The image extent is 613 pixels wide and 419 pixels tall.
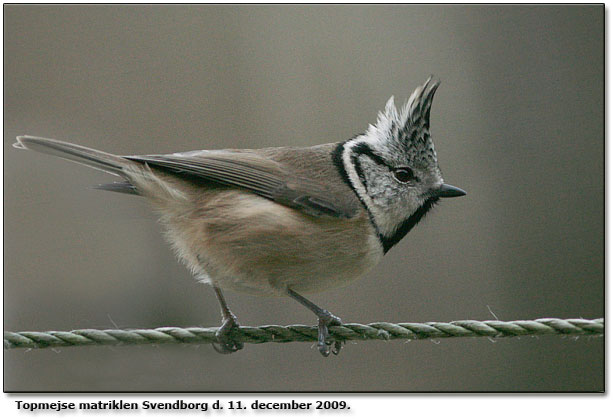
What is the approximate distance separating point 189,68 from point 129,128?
1071mm

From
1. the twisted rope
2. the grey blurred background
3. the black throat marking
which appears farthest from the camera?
the grey blurred background

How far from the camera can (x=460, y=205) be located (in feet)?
23.6

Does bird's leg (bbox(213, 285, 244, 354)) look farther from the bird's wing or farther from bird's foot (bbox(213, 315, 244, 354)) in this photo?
the bird's wing

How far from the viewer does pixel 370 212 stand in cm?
355

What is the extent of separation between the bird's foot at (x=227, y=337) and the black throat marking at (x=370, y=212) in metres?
0.90

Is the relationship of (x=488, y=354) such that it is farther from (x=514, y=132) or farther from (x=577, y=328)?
(x=577, y=328)

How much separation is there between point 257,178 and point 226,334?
84 centimetres

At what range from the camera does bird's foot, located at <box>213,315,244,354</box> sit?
351 cm

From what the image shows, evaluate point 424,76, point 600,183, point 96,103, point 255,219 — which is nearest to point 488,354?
point 600,183

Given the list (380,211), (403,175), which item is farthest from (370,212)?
(403,175)

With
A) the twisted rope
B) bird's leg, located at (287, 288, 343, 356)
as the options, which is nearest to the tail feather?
the twisted rope

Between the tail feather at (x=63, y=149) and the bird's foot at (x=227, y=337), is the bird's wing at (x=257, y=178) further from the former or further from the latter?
the bird's foot at (x=227, y=337)

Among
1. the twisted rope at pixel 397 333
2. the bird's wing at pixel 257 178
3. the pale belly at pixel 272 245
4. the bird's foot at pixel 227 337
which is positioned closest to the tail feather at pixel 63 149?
the bird's wing at pixel 257 178

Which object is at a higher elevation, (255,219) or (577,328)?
(255,219)
